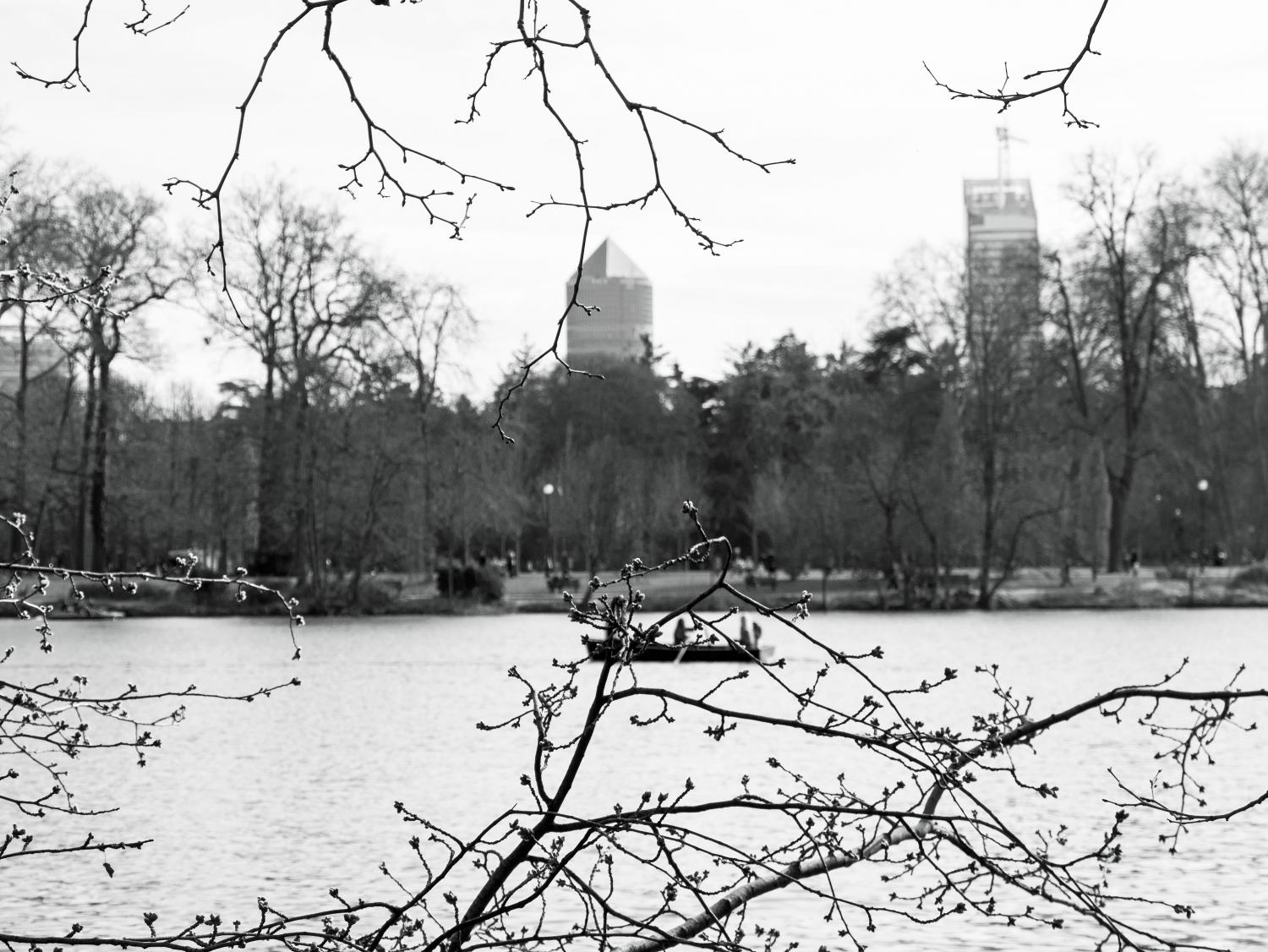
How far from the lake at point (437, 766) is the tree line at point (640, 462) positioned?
1013cm

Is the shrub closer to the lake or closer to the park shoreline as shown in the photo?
the park shoreline

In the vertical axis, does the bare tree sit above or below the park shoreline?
above

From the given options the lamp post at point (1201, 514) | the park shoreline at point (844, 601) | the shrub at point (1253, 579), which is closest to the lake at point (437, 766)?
the park shoreline at point (844, 601)

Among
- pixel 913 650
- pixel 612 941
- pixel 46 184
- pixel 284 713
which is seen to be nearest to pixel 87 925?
pixel 612 941

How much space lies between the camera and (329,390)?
1993 inches

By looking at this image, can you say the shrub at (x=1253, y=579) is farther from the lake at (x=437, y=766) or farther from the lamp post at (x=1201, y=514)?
the lake at (x=437, y=766)

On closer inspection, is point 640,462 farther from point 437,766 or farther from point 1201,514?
point 437,766

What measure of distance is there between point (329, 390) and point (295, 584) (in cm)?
566

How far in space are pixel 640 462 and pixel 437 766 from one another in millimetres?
49299

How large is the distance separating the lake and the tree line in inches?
399

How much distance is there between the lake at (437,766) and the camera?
475 inches

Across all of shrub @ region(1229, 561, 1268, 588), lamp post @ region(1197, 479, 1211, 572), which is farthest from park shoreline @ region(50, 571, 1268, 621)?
lamp post @ region(1197, 479, 1211, 572)

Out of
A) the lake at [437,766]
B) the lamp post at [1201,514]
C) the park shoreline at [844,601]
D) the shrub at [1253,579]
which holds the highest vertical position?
the lamp post at [1201,514]

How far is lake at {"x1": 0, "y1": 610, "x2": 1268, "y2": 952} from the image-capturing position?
12.1m
